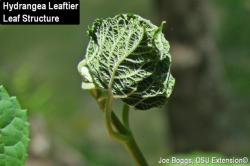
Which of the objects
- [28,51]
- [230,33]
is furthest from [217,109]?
[28,51]

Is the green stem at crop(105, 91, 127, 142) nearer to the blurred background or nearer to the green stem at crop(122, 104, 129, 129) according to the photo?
the green stem at crop(122, 104, 129, 129)

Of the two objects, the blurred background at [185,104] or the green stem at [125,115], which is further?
the blurred background at [185,104]

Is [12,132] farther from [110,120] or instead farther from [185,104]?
[185,104]

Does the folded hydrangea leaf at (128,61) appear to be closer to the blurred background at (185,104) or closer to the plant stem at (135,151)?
the plant stem at (135,151)

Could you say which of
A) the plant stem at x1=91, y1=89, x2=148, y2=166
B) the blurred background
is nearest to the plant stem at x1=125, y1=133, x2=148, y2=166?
the plant stem at x1=91, y1=89, x2=148, y2=166

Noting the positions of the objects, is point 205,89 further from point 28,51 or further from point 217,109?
point 28,51

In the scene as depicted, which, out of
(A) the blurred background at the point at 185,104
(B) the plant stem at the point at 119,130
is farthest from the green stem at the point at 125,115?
(A) the blurred background at the point at 185,104
